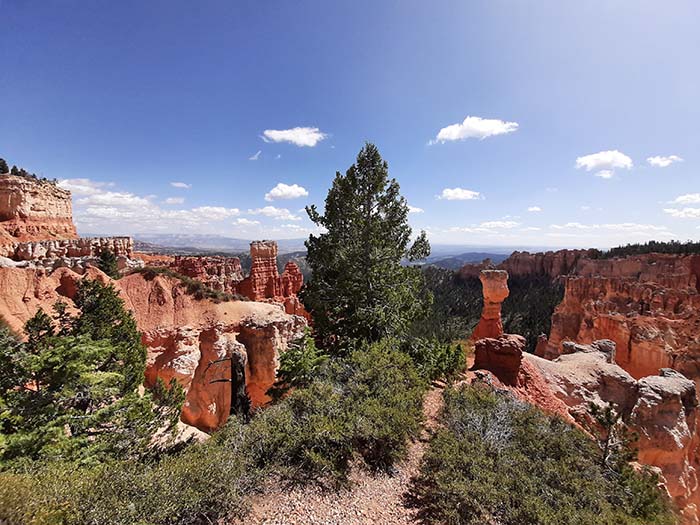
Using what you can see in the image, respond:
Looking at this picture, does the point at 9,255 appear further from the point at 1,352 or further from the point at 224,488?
the point at 224,488

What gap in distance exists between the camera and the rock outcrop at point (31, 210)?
2656cm

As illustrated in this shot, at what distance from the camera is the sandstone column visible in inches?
998

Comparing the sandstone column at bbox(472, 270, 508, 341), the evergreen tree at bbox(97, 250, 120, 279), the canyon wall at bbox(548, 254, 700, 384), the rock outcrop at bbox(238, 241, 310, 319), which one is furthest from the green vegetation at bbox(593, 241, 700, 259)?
the evergreen tree at bbox(97, 250, 120, 279)

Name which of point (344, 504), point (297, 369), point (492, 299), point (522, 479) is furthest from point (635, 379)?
point (344, 504)

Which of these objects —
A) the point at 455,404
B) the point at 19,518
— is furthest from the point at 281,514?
the point at 455,404

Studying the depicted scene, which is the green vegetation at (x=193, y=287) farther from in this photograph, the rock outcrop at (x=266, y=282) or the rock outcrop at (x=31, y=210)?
the rock outcrop at (x=266, y=282)

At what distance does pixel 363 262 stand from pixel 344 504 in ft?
29.0

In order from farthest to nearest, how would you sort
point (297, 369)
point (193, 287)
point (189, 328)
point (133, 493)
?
point (193, 287) → point (189, 328) → point (297, 369) → point (133, 493)

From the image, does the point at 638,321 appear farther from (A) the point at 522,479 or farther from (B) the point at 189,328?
(B) the point at 189,328

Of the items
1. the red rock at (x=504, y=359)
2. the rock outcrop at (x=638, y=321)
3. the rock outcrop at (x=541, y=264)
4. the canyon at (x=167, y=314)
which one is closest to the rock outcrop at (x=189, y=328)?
the canyon at (x=167, y=314)

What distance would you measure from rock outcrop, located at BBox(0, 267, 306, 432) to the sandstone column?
16.2 metres

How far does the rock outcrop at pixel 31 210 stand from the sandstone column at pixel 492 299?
39.5m

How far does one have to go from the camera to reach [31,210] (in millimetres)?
28406

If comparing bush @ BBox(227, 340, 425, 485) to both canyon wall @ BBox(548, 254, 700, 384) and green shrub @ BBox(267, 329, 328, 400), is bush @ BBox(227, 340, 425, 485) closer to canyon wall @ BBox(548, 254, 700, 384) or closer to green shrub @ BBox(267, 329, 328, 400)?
green shrub @ BBox(267, 329, 328, 400)
